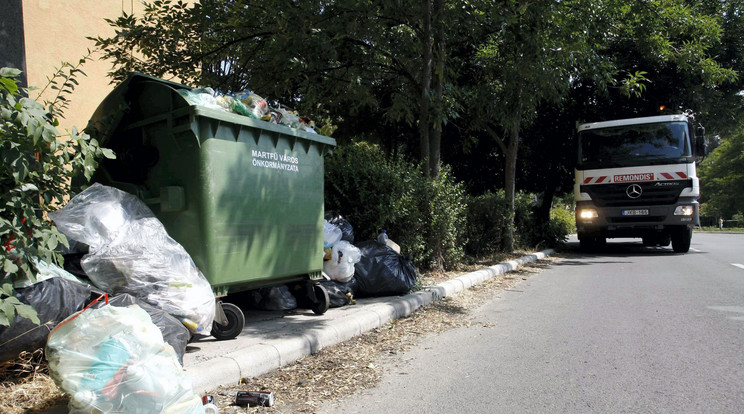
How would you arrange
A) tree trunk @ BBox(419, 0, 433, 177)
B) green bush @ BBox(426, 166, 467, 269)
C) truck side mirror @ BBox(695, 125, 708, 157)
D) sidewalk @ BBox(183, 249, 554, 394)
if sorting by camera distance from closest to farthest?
sidewalk @ BBox(183, 249, 554, 394)
tree trunk @ BBox(419, 0, 433, 177)
green bush @ BBox(426, 166, 467, 269)
truck side mirror @ BBox(695, 125, 708, 157)

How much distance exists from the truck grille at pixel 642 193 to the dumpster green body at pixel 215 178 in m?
9.32

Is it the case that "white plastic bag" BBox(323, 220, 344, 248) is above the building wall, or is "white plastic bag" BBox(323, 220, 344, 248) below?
below

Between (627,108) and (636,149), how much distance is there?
3.70 metres

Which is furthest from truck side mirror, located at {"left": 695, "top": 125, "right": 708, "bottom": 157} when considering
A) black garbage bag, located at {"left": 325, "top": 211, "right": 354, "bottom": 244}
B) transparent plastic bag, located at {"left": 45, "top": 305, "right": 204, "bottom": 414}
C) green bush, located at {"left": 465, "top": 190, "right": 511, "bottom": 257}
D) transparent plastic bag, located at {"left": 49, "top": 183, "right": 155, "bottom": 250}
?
transparent plastic bag, located at {"left": 45, "top": 305, "right": 204, "bottom": 414}

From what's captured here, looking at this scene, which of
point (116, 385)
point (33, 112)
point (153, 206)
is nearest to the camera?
point (116, 385)

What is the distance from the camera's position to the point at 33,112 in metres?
2.54

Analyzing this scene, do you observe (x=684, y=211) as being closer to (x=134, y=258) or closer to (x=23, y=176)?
(x=134, y=258)

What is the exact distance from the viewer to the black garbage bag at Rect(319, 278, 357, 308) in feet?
17.6

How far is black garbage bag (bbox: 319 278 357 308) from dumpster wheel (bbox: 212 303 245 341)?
55.3 inches

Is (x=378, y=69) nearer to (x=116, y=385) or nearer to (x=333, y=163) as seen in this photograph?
(x=333, y=163)

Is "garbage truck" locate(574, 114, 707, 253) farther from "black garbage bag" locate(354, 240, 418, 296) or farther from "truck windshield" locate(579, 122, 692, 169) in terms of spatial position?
"black garbage bag" locate(354, 240, 418, 296)

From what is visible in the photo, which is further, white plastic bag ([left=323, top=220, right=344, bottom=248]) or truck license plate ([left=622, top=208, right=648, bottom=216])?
truck license plate ([left=622, top=208, right=648, bottom=216])

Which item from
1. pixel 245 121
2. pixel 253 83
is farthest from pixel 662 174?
pixel 245 121

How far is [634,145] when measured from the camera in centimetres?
1185
